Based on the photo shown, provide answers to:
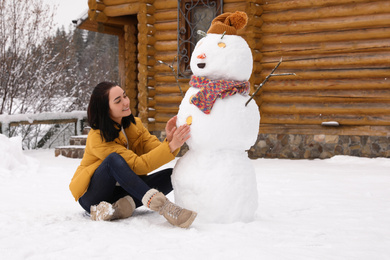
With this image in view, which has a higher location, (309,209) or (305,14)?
(305,14)

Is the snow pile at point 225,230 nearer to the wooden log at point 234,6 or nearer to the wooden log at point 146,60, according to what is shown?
the wooden log at point 234,6

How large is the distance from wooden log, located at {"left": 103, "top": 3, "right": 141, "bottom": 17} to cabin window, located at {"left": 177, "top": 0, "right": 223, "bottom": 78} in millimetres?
901

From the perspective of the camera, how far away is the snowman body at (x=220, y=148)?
10.6 ft

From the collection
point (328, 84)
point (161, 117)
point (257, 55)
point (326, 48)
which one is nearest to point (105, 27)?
point (161, 117)

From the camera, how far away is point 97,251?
8.77 feet

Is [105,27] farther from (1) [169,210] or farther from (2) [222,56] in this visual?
(1) [169,210]

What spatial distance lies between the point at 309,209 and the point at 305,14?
14.6ft

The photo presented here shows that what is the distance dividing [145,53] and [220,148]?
217 inches

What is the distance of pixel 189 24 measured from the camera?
8148 millimetres

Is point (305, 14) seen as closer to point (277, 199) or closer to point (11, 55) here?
point (277, 199)

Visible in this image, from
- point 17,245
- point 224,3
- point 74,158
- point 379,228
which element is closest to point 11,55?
point 74,158

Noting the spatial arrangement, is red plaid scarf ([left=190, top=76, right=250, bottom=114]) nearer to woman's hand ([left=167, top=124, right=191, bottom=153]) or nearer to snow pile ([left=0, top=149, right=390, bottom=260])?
woman's hand ([left=167, top=124, right=191, bottom=153])

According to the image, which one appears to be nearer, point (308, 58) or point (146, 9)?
point (308, 58)

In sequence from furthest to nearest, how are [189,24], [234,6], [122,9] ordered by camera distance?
1. [122,9]
2. [189,24]
3. [234,6]
